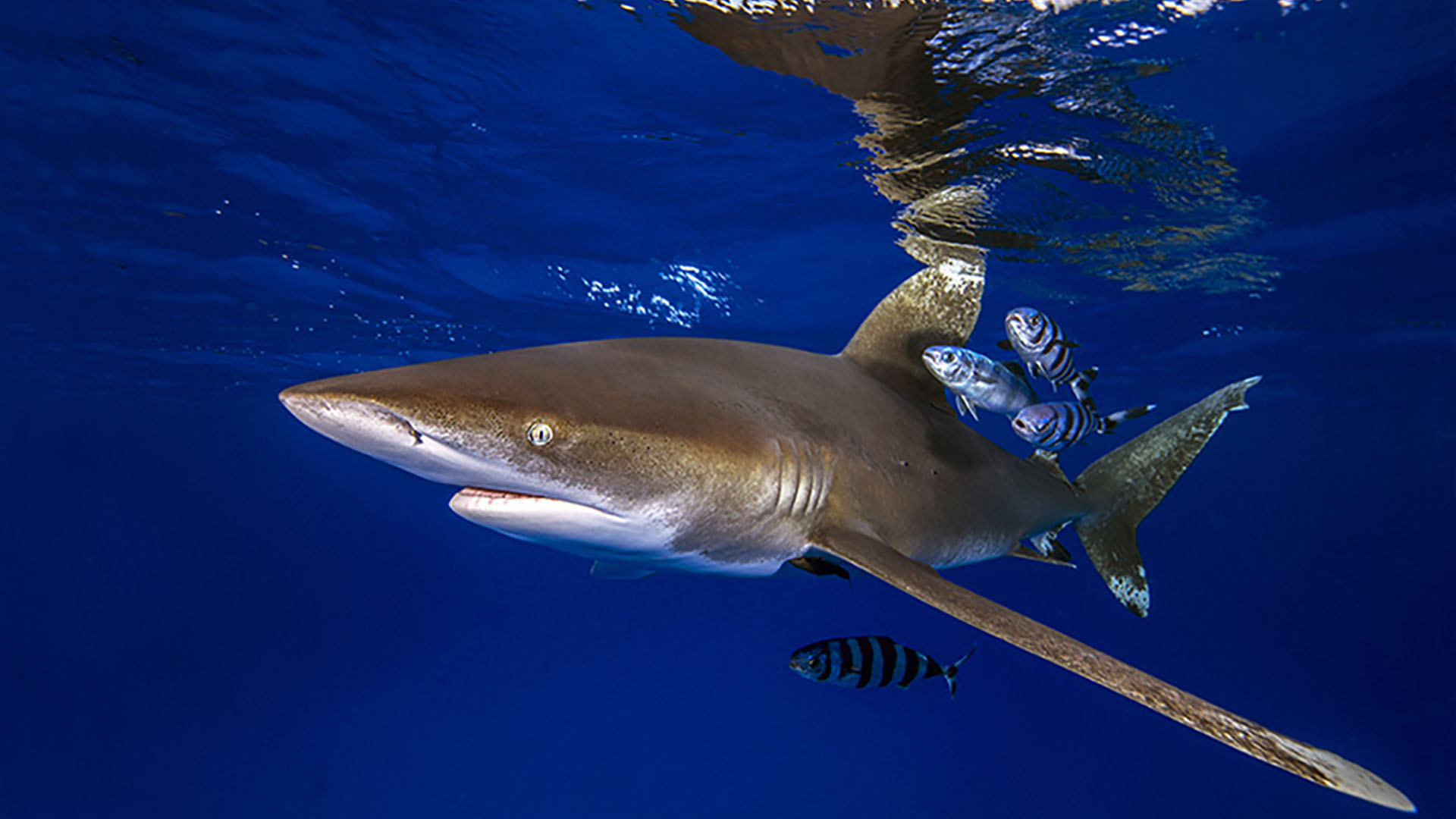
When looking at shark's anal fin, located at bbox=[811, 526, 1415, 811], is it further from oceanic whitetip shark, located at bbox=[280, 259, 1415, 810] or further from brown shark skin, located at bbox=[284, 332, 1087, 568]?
brown shark skin, located at bbox=[284, 332, 1087, 568]

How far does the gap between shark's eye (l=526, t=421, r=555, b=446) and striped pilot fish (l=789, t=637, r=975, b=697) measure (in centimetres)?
373

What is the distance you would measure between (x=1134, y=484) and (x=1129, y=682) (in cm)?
350

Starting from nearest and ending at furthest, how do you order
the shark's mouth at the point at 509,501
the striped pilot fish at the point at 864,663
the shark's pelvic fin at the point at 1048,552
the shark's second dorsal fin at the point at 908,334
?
the shark's mouth at the point at 509,501
the shark's pelvic fin at the point at 1048,552
the shark's second dorsal fin at the point at 908,334
the striped pilot fish at the point at 864,663

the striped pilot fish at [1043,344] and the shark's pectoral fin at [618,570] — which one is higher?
the striped pilot fish at [1043,344]

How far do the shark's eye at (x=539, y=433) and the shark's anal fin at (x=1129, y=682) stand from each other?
4.15ft

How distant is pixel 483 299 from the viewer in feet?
52.4

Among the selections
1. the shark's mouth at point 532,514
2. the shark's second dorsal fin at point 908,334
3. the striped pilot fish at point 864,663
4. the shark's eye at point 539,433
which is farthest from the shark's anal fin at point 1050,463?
the shark's eye at point 539,433

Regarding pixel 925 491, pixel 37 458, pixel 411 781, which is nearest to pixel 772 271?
pixel 925 491

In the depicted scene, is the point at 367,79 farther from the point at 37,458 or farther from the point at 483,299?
the point at 37,458

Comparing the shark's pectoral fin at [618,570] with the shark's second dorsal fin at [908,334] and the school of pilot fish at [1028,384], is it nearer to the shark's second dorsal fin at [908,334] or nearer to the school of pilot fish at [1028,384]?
the shark's second dorsal fin at [908,334]

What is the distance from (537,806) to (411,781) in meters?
5.98

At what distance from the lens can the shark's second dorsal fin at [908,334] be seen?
4.56 m

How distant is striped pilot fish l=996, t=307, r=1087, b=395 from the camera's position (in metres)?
4.55

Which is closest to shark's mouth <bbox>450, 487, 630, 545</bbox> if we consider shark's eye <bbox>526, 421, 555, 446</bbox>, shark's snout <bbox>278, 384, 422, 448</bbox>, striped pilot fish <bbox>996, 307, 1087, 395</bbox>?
shark's eye <bbox>526, 421, 555, 446</bbox>
